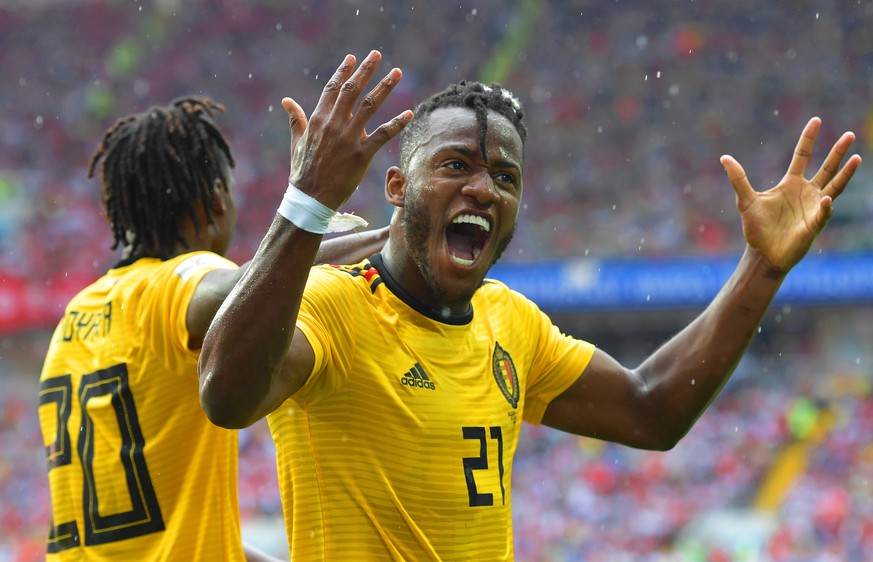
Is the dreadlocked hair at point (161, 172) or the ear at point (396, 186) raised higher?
the dreadlocked hair at point (161, 172)

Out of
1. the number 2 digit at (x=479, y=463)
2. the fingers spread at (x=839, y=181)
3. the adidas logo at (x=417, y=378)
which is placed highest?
the fingers spread at (x=839, y=181)

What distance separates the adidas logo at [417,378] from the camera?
2699 mm

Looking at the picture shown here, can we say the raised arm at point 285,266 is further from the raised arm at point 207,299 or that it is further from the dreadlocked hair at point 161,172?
the dreadlocked hair at point 161,172

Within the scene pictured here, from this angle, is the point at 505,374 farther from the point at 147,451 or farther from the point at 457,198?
the point at 147,451

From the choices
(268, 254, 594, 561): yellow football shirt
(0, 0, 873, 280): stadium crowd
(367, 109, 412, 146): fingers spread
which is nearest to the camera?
(367, 109, 412, 146): fingers spread

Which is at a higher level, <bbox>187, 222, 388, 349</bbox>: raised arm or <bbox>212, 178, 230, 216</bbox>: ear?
<bbox>212, 178, 230, 216</bbox>: ear

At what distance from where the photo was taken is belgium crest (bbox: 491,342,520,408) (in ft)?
9.66

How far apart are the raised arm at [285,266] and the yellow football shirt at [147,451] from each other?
897mm

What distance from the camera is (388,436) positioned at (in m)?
2.64

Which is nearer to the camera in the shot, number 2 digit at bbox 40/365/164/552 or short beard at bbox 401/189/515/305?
short beard at bbox 401/189/515/305

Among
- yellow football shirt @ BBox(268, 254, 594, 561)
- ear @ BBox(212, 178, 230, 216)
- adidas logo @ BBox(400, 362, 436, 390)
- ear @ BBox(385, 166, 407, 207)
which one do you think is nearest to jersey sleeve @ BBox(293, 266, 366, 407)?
yellow football shirt @ BBox(268, 254, 594, 561)

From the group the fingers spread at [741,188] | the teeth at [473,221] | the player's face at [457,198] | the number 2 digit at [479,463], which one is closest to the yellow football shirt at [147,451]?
the player's face at [457,198]

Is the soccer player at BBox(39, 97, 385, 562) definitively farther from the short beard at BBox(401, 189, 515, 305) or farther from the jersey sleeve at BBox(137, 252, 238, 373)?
the short beard at BBox(401, 189, 515, 305)

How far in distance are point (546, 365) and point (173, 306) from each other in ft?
3.48
